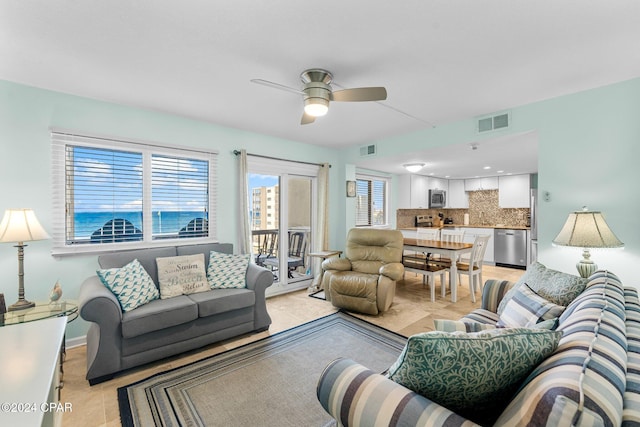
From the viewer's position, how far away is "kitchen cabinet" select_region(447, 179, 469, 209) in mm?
7672

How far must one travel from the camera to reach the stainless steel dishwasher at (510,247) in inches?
246

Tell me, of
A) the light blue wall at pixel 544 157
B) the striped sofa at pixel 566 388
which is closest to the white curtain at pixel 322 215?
the light blue wall at pixel 544 157

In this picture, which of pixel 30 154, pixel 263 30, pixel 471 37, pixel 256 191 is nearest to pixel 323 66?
pixel 263 30

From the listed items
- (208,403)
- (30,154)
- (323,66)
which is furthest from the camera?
(30,154)

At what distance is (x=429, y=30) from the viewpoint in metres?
1.80

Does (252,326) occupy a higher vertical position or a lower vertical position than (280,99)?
lower

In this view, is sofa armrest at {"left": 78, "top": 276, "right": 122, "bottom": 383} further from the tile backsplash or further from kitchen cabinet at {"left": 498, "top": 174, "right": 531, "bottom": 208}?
kitchen cabinet at {"left": 498, "top": 174, "right": 531, "bottom": 208}

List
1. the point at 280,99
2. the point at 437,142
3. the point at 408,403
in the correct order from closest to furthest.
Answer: the point at 408,403, the point at 280,99, the point at 437,142

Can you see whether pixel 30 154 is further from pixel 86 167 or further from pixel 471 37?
pixel 471 37

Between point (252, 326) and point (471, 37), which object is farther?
point (252, 326)

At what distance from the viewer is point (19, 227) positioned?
228cm

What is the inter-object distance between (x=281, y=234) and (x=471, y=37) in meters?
3.54

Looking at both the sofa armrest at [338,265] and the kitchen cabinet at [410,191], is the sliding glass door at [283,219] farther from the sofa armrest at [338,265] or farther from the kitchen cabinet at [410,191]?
the kitchen cabinet at [410,191]

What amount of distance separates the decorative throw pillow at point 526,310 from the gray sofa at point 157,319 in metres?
2.21
